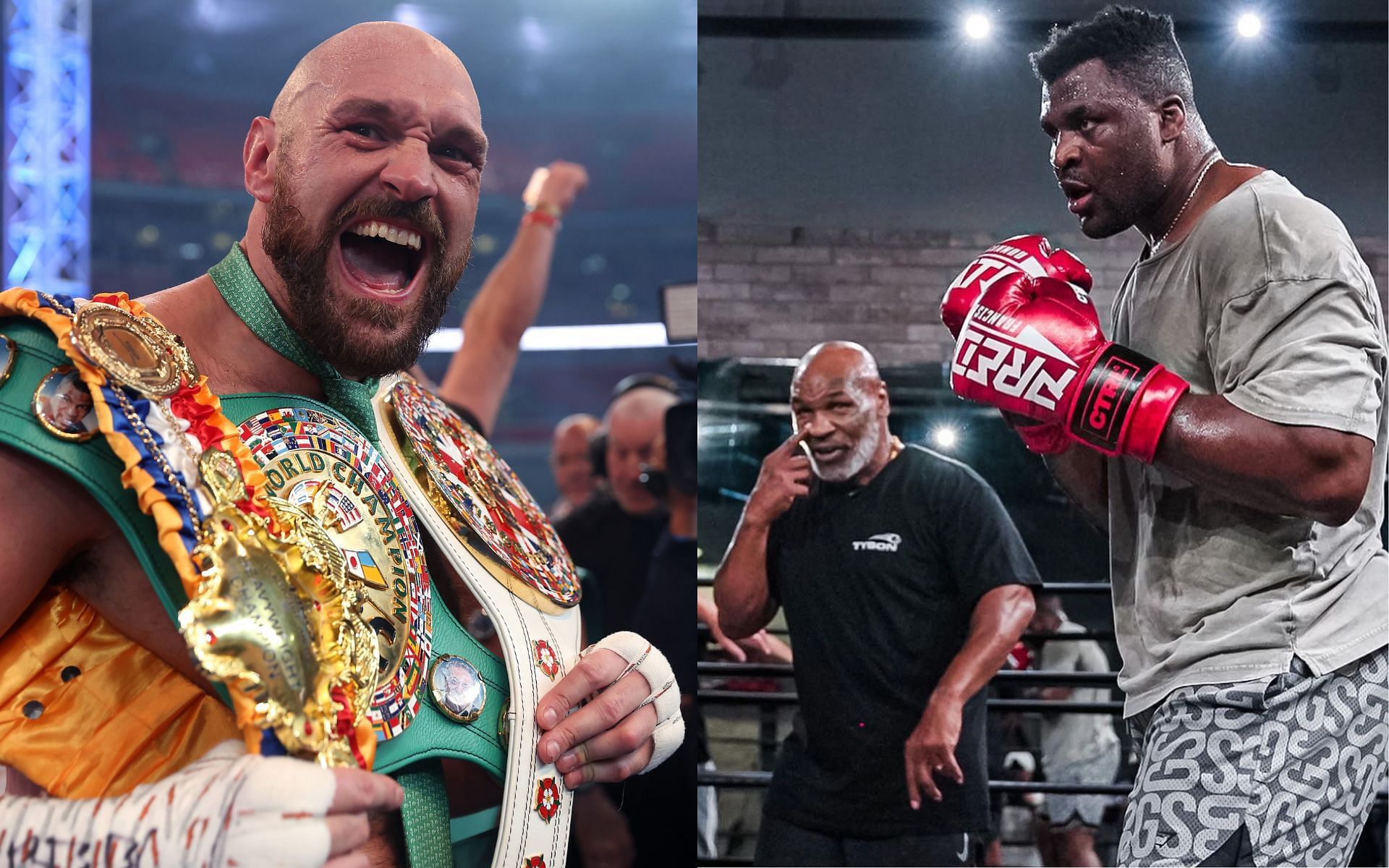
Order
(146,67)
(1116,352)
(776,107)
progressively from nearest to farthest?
(1116,352)
(776,107)
(146,67)

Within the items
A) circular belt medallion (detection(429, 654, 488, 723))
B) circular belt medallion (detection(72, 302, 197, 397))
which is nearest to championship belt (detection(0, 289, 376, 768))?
circular belt medallion (detection(72, 302, 197, 397))

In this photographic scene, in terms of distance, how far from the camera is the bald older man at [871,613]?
2.34 metres

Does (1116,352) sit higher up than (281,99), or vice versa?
(281,99)

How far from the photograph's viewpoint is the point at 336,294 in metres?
1.22

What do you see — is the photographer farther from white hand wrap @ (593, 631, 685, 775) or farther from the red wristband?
white hand wrap @ (593, 631, 685, 775)

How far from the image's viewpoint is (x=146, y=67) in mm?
3055

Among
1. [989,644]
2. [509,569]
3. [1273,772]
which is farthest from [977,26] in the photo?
[509,569]

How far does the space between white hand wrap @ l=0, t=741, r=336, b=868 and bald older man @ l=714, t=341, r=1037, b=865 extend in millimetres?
1623

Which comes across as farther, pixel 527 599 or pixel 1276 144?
pixel 1276 144

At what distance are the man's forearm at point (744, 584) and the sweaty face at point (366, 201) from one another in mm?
1246

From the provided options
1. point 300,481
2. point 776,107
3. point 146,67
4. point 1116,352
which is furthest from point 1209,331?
point 146,67

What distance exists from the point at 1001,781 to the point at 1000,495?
59 cm

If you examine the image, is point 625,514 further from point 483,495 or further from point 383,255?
point 383,255

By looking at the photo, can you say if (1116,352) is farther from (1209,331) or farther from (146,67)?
(146,67)
